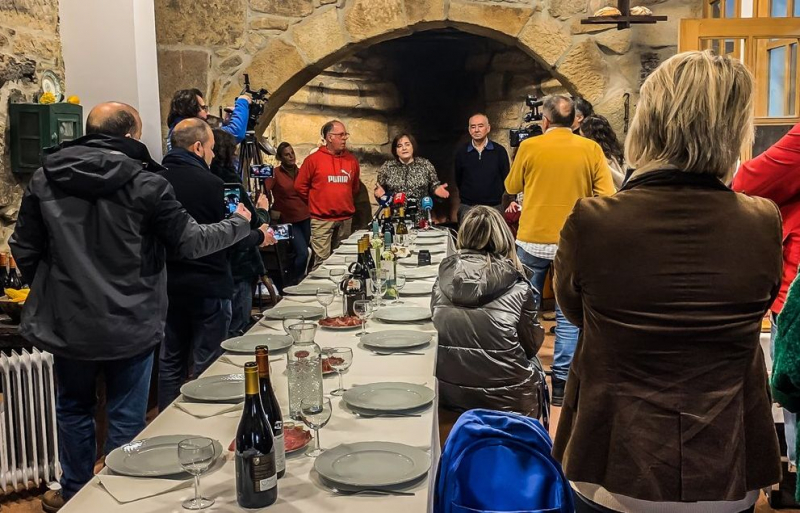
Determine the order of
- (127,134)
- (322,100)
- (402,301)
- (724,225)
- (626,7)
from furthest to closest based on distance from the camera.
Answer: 1. (322,100)
2. (626,7)
3. (402,301)
4. (127,134)
5. (724,225)

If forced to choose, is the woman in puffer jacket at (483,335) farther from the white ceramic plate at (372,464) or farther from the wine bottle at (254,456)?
the wine bottle at (254,456)

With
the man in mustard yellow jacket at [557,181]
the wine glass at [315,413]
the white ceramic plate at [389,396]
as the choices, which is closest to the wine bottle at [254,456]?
the wine glass at [315,413]

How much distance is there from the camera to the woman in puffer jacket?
8.51 feet

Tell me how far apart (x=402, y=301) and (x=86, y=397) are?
3.96ft

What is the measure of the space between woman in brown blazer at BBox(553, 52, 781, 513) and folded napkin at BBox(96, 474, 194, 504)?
0.76 m

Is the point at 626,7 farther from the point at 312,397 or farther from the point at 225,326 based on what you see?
the point at 312,397

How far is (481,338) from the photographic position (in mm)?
2592

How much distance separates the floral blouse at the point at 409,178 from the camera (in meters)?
6.45

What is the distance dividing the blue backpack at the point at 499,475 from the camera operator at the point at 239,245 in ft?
6.42

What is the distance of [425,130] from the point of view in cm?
868

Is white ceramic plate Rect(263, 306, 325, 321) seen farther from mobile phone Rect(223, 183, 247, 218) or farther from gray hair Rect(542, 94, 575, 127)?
gray hair Rect(542, 94, 575, 127)

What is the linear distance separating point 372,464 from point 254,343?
955 mm

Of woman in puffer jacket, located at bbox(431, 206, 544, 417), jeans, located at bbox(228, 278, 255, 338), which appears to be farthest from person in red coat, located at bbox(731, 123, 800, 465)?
jeans, located at bbox(228, 278, 255, 338)

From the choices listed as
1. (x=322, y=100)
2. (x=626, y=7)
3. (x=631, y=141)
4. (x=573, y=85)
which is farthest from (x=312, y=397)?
(x=322, y=100)
